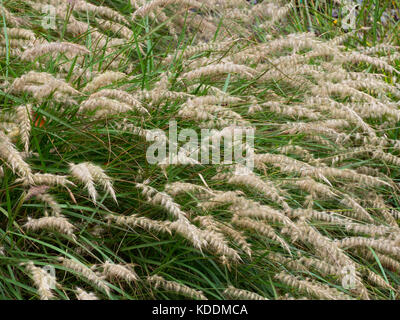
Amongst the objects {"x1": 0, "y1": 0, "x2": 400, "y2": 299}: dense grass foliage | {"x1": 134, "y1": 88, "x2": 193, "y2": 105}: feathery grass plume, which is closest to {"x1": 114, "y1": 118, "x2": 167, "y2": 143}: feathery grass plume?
{"x1": 0, "y1": 0, "x2": 400, "y2": 299}: dense grass foliage

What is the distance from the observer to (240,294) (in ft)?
6.92

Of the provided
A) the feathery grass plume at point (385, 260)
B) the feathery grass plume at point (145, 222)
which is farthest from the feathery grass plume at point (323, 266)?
the feathery grass plume at point (145, 222)

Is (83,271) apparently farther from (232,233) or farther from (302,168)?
(302,168)

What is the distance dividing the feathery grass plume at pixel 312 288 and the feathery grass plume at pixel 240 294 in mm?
145

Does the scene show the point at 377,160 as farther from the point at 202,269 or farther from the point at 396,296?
the point at 202,269

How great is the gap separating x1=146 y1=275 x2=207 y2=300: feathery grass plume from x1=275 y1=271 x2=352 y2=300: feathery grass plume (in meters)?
0.33

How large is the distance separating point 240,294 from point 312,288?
0.92 ft

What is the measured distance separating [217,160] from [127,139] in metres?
0.49

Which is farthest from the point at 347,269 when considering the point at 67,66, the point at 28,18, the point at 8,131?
the point at 28,18

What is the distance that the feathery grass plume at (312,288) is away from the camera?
1998 millimetres

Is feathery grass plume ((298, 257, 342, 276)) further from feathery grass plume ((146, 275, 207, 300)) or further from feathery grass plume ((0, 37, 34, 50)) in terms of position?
feathery grass plume ((0, 37, 34, 50))

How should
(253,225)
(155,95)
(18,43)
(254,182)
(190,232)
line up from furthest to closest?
(18,43) < (155,95) < (253,225) < (254,182) < (190,232)

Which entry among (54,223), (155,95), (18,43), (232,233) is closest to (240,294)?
(232,233)
